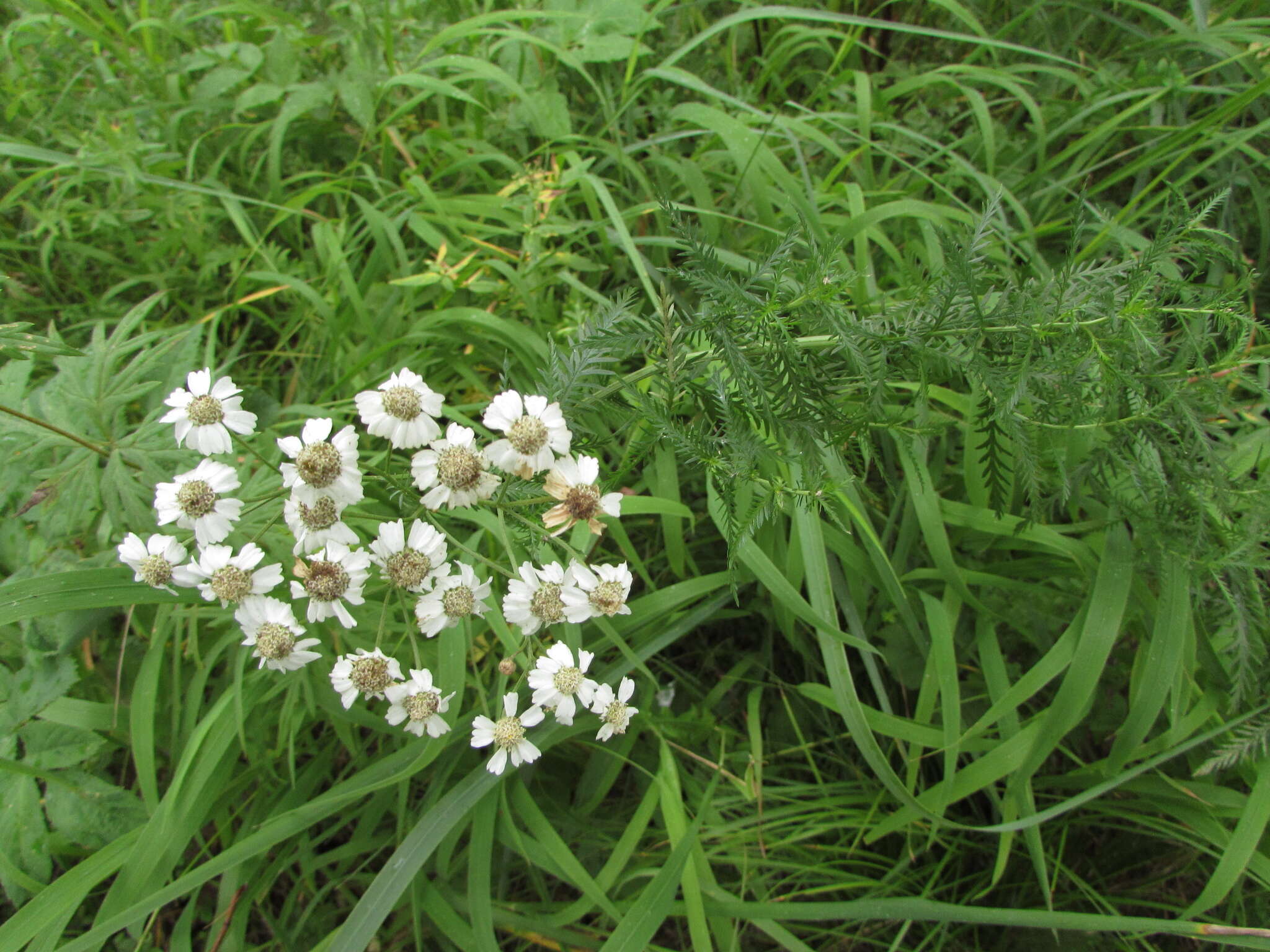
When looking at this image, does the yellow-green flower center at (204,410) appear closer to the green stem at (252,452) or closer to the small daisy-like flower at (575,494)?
the green stem at (252,452)

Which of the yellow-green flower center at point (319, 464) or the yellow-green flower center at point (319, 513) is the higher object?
the yellow-green flower center at point (319, 464)

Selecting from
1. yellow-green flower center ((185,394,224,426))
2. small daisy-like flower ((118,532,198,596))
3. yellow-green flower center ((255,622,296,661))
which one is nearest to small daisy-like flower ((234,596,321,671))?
yellow-green flower center ((255,622,296,661))

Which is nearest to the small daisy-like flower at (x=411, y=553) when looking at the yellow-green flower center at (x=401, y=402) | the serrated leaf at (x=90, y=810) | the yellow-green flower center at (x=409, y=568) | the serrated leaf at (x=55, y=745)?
the yellow-green flower center at (x=409, y=568)

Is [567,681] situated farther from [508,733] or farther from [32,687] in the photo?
[32,687]

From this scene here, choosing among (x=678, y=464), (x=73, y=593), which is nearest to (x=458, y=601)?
(x=73, y=593)

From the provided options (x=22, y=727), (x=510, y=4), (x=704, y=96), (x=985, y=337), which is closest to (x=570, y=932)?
(x=22, y=727)

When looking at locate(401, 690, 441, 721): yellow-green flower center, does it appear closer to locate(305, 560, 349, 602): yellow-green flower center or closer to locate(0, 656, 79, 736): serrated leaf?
locate(305, 560, 349, 602): yellow-green flower center

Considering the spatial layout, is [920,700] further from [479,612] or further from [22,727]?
[22,727]
